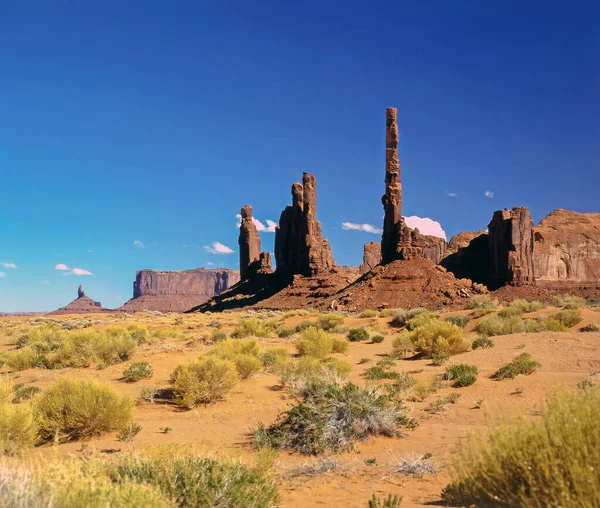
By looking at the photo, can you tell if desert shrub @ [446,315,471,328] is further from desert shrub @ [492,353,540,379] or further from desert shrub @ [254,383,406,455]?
desert shrub @ [254,383,406,455]

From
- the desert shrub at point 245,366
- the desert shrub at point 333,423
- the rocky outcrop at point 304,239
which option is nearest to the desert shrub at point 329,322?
the desert shrub at point 245,366

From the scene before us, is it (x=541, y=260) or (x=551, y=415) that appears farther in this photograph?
(x=541, y=260)

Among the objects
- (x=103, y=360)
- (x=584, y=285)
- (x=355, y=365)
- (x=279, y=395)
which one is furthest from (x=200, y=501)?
(x=584, y=285)

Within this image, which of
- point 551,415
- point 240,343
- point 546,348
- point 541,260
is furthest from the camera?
point 541,260

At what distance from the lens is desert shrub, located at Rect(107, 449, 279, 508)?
3.98m

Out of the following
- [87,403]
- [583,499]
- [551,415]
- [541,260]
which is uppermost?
[541,260]

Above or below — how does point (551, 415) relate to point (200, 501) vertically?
above

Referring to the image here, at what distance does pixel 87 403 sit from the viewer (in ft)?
26.2

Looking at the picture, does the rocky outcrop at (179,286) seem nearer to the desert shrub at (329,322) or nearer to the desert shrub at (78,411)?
the desert shrub at (329,322)

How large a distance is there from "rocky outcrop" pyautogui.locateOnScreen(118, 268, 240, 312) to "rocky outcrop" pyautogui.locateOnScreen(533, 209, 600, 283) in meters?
126

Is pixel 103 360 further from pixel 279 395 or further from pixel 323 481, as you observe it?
pixel 323 481

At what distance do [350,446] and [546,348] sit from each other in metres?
10.7

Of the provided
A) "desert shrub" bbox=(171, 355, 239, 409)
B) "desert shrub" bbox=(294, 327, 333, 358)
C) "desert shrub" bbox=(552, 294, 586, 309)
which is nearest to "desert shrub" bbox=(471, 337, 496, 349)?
"desert shrub" bbox=(294, 327, 333, 358)

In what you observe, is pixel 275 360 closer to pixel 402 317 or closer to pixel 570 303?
pixel 402 317
